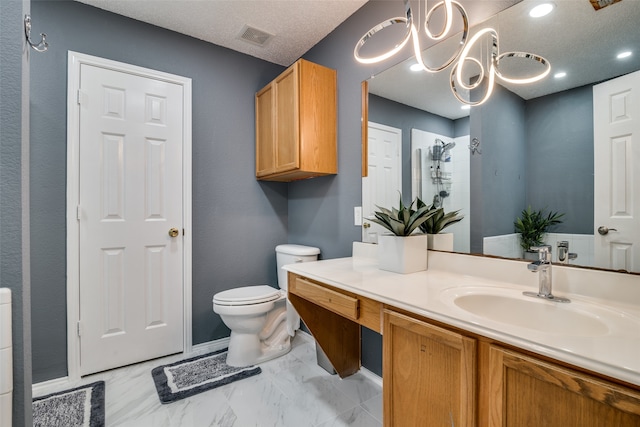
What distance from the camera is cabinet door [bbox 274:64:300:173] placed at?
203cm

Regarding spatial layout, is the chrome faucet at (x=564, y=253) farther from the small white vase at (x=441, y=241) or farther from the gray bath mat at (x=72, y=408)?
the gray bath mat at (x=72, y=408)

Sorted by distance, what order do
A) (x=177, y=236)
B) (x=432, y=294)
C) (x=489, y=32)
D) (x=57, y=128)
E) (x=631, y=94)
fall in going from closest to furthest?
(x=631, y=94)
(x=432, y=294)
(x=489, y=32)
(x=57, y=128)
(x=177, y=236)

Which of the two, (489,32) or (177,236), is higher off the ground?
(489,32)

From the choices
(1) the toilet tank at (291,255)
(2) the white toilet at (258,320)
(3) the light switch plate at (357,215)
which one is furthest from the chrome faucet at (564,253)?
(1) the toilet tank at (291,255)

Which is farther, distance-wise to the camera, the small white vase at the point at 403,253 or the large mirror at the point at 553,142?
the small white vase at the point at 403,253

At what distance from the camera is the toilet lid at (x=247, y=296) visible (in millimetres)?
1968

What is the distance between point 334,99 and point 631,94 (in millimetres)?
1567

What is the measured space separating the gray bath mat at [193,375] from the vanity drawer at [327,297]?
764 millimetres

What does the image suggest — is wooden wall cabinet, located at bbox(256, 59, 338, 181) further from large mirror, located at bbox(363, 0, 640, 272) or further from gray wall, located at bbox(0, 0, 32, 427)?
gray wall, located at bbox(0, 0, 32, 427)

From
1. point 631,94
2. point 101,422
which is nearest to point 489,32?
point 631,94

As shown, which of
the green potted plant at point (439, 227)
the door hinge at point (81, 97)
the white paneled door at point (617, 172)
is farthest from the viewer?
the door hinge at point (81, 97)

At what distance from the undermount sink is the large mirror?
0.76ft

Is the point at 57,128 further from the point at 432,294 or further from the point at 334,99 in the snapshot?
the point at 432,294

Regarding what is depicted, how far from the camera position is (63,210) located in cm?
183
